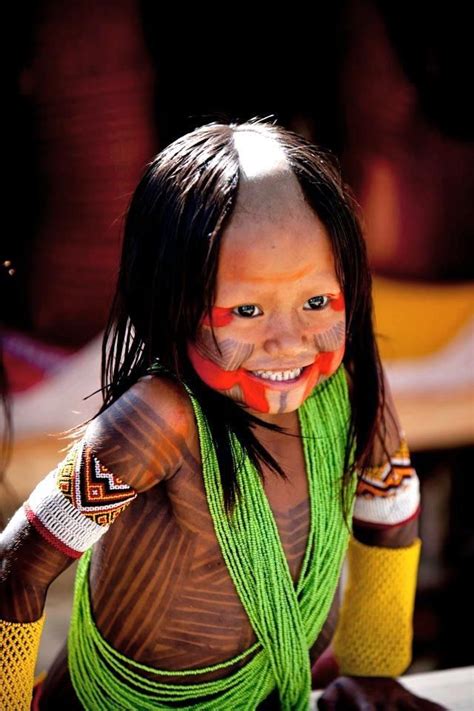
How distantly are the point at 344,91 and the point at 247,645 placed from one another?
4.73 feet

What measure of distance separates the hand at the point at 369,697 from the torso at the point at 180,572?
0.22 m

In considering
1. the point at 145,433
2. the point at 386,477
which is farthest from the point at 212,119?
the point at 145,433

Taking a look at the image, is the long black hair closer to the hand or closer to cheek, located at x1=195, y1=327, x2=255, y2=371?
cheek, located at x1=195, y1=327, x2=255, y2=371

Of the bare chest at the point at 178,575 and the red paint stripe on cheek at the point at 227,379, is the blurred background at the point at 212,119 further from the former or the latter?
the red paint stripe on cheek at the point at 227,379

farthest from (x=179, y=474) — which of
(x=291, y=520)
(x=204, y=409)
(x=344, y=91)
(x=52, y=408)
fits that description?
(x=344, y=91)

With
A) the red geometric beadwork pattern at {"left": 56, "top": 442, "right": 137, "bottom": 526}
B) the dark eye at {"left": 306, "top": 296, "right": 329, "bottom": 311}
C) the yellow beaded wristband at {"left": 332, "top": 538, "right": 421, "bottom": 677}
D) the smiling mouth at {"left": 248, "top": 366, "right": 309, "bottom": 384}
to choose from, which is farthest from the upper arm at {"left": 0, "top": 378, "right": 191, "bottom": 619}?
the yellow beaded wristband at {"left": 332, "top": 538, "right": 421, "bottom": 677}

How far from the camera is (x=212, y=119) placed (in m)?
2.34

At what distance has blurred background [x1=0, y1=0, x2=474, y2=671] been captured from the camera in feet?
7.66

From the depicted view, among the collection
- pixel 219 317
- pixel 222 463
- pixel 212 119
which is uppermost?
pixel 212 119

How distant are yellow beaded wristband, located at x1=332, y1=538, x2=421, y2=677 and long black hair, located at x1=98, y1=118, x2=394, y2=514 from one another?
1.07 feet

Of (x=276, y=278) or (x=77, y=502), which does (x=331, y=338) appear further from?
(x=77, y=502)

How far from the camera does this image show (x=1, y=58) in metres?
2.27

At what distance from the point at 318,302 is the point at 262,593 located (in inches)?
16.7

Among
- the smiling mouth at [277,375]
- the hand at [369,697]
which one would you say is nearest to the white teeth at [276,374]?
the smiling mouth at [277,375]
